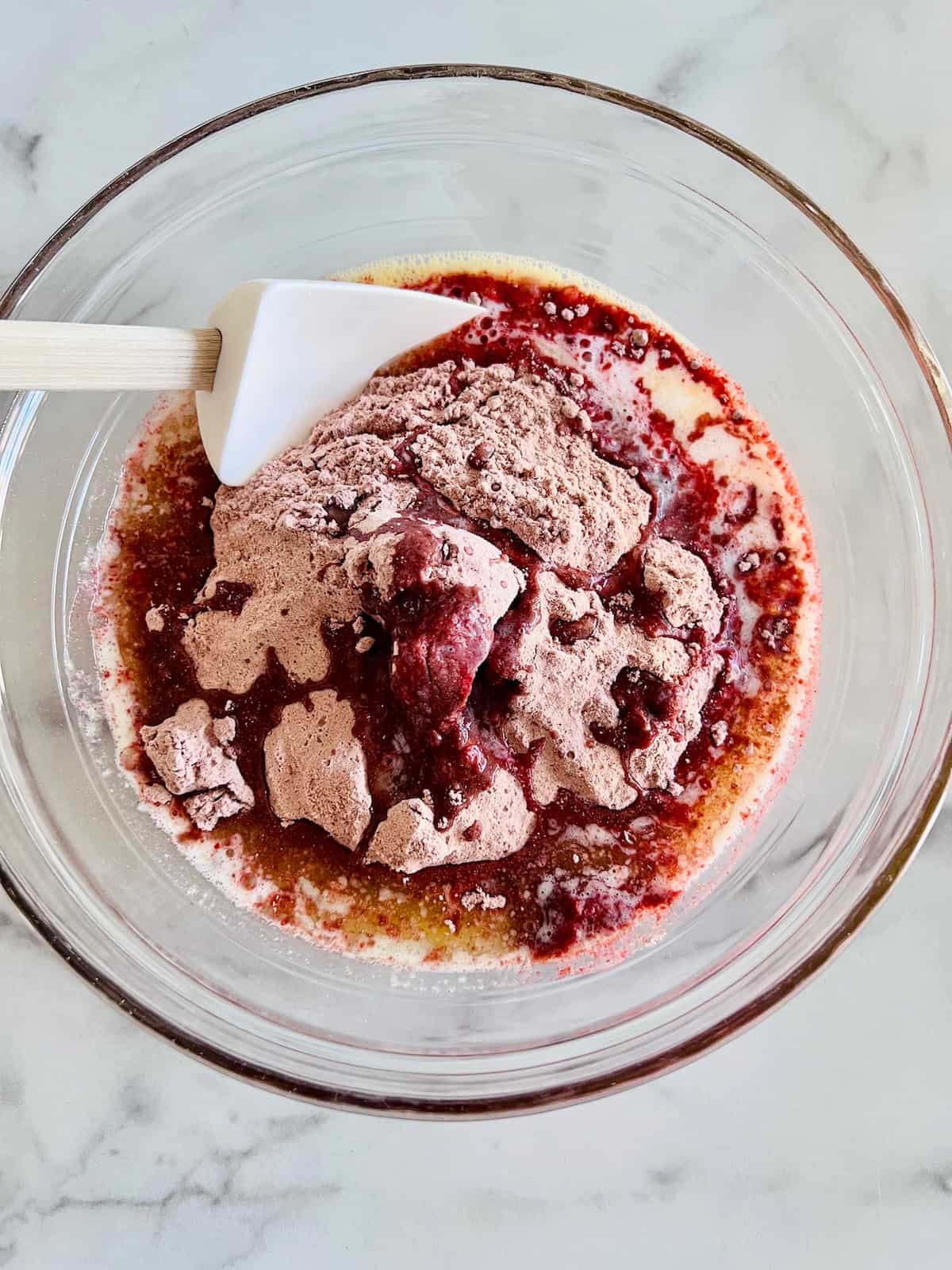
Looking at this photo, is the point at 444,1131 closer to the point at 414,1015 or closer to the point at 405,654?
the point at 414,1015

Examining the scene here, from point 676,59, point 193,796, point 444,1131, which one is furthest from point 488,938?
point 676,59

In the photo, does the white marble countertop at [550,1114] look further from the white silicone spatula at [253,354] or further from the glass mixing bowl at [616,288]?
the white silicone spatula at [253,354]

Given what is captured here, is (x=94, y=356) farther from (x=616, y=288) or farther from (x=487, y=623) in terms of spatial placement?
(x=616, y=288)

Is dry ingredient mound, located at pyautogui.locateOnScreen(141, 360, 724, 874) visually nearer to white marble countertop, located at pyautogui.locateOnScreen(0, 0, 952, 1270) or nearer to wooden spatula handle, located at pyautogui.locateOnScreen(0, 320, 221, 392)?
wooden spatula handle, located at pyautogui.locateOnScreen(0, 320, 221, 392)

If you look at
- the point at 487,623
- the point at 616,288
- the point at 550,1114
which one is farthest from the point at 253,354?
the point at 550,1114

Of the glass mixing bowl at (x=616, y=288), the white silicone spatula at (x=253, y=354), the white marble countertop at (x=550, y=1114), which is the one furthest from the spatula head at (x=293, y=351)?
the white marble countertop at (x=550, y=1114)
